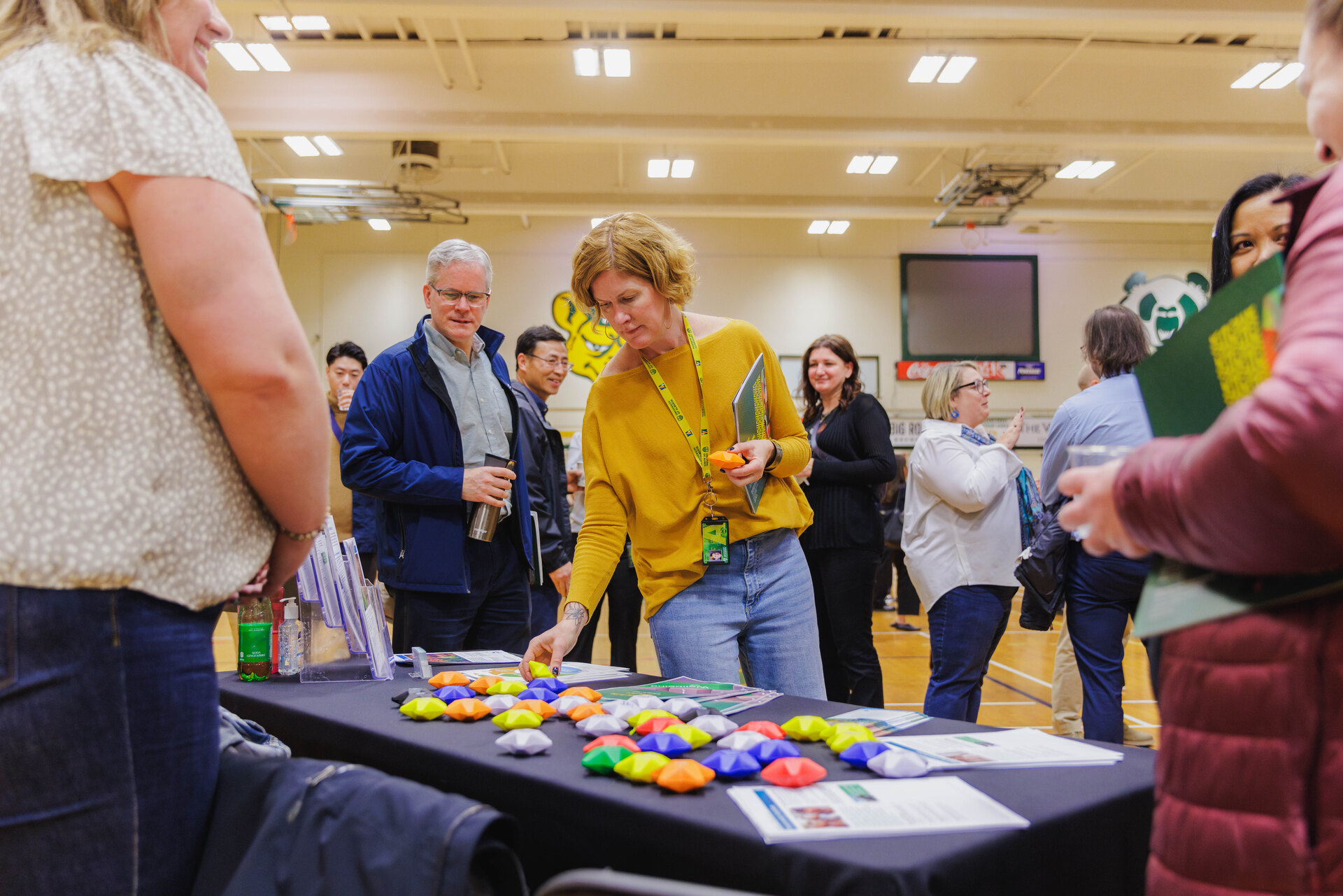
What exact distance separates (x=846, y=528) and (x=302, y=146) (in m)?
8.05

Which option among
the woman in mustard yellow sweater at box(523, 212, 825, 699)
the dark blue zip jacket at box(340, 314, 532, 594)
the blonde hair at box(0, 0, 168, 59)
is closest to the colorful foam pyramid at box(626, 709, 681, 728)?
the woman in mustard yellow sweater at box(523, 212, 825, 699)

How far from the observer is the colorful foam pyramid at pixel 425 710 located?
4.53ft

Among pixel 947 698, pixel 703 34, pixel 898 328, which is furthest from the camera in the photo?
pixel 898 328

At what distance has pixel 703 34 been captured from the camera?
8.16 m

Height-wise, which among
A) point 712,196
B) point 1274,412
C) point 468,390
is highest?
point 712,196

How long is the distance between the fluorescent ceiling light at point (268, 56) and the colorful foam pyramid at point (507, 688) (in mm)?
6928

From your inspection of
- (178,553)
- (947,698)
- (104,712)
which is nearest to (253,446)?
(178,553)

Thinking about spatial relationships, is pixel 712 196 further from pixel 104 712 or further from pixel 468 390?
pixel 104 712

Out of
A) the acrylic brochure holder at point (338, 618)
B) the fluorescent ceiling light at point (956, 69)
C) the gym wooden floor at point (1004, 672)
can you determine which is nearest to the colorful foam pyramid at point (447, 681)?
the acrylic brochure holder at point (338, 618)

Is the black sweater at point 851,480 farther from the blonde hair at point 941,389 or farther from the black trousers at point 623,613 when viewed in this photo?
the black trousers at point 623,613

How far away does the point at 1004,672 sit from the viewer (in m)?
5.36

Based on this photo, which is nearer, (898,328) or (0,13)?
(0,13)

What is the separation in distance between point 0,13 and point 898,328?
11.0m

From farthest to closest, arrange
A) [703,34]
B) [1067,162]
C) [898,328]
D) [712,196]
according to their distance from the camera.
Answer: [898,328] < [712,196] < [1067,162] < [703,34]
